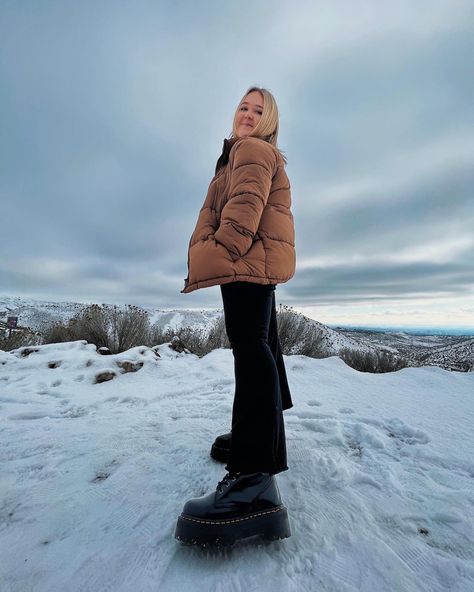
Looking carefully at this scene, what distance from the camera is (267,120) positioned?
156 centimetres

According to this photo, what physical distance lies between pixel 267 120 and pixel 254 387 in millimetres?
1341

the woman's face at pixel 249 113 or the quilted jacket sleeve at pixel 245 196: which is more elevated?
the woman's face at pixel 249 113

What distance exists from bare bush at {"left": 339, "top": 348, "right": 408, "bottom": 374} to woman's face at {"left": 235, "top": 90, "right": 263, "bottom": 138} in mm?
5835

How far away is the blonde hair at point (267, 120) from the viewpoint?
5.02 feet

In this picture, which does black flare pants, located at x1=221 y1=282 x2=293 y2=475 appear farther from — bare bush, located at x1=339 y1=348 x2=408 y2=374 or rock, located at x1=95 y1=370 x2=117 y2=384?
bare bush, located at x1=339 y1=348 x2=408 y2=374

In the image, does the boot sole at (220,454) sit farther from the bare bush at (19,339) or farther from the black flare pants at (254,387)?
the bare bush at (19,339)

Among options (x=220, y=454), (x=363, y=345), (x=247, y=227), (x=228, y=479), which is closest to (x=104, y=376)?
(x=220, y=454)

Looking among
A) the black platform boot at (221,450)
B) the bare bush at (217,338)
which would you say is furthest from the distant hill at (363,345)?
the black platform boot at (221,450)

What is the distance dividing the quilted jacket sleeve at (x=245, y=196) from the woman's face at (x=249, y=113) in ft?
1.08

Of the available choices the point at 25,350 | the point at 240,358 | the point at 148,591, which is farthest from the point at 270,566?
the point at 25,350

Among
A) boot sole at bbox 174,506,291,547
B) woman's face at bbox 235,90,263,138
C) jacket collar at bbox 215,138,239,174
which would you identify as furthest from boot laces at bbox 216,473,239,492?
woman's face at bbox 235,90,263,138

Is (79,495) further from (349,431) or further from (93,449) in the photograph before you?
(349,431)

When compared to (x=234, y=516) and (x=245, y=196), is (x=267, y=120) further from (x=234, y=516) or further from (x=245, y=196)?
(x=234, y=516)

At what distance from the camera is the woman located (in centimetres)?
103
